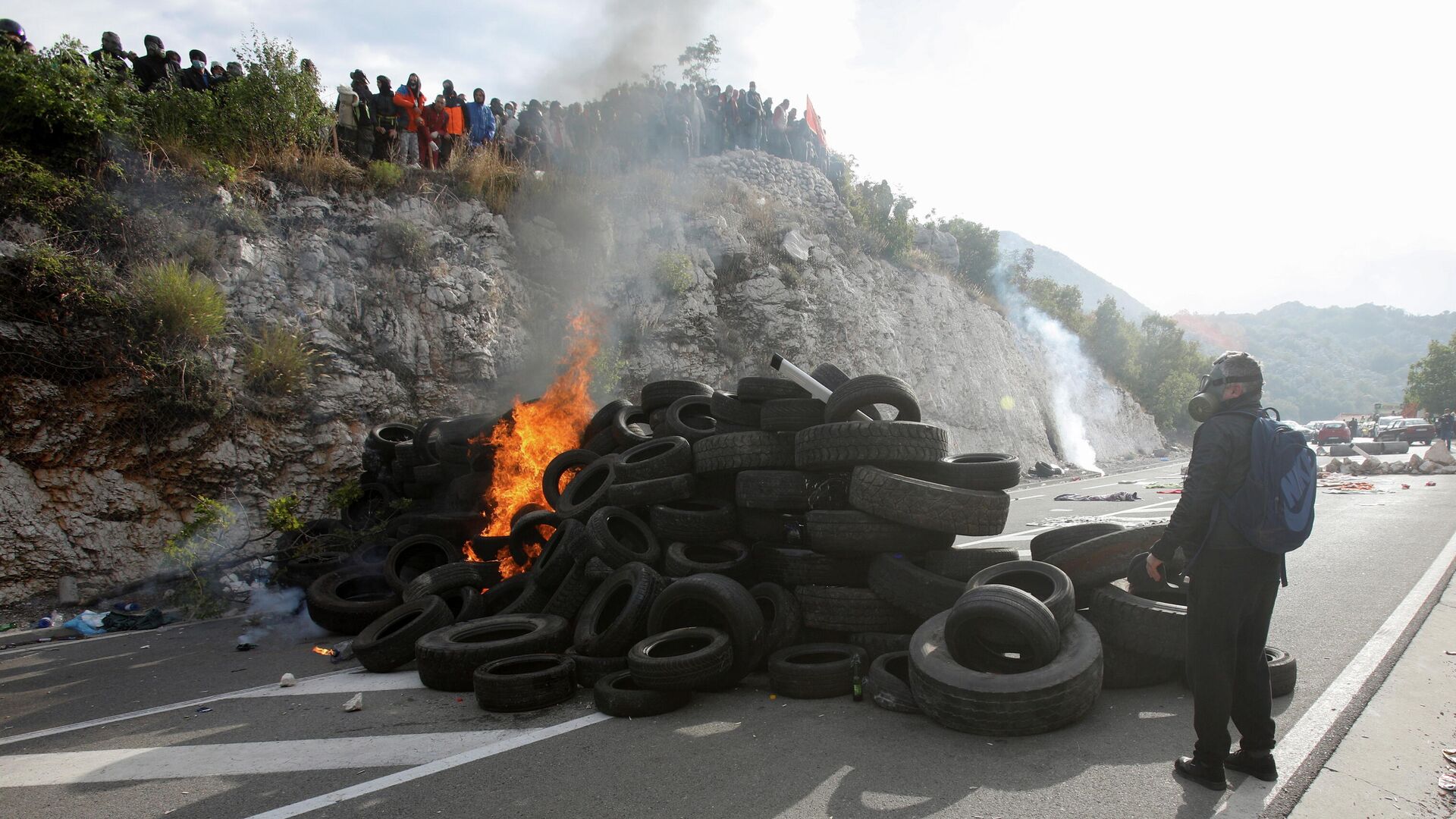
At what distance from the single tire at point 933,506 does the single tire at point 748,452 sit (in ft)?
4.57

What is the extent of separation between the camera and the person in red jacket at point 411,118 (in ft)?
54.0

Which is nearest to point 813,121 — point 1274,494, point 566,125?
point 566,125

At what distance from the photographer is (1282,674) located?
4.49m

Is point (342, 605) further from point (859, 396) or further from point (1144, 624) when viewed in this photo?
point (1144, 624)

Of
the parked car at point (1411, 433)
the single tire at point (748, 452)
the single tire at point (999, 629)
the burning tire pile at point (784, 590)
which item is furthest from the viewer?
the parked car at point (1411, 433)

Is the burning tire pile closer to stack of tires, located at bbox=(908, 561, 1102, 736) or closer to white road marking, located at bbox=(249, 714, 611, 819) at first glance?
stack of tires, located at bbox=(908, 561, 1102, 736)

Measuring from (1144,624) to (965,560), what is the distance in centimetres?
127

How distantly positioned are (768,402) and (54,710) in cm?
618

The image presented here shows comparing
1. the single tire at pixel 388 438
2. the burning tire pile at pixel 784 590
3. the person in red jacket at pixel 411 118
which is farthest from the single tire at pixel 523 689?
the person in red jacket at pixel 411 118

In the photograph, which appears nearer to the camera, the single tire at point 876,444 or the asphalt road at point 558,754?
the asphalt road at point 558,754

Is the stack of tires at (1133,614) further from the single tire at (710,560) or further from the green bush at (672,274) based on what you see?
the green bush at (672,274)

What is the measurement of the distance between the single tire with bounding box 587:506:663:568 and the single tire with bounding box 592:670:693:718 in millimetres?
1571

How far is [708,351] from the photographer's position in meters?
20.8

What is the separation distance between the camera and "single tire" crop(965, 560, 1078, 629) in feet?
15.6
